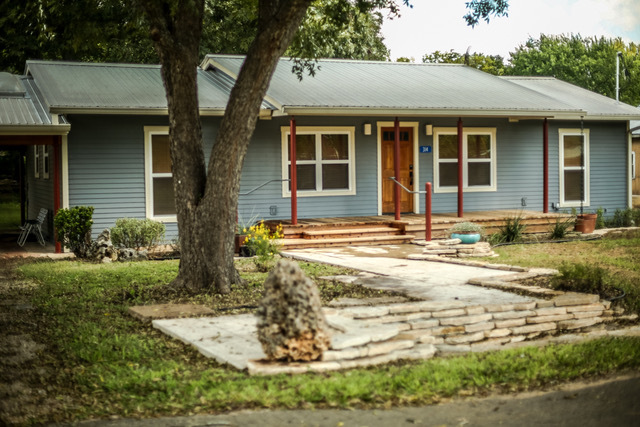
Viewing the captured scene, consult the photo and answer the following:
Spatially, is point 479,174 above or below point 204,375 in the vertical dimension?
above

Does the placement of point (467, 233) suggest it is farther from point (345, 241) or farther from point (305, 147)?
point (305, 147)

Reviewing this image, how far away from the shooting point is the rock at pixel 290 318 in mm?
6340

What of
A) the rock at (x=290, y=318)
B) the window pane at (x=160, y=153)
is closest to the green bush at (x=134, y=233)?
the window pane at (x=160, y=153)

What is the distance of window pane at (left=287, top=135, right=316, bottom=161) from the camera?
18.3 metres

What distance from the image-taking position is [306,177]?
18.5 m

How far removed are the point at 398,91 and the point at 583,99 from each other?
21.0 feet

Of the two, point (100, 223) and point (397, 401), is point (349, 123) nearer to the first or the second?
point (100, 223)

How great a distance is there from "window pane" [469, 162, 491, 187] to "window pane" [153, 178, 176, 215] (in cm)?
760

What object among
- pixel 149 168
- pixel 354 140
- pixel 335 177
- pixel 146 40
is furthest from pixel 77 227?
pixel 146 40

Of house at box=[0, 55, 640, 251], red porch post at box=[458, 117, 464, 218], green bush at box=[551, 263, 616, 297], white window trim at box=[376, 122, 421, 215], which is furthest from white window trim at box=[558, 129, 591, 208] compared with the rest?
green bush at box=[551, 263, 616, 297]

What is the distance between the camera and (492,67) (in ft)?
148

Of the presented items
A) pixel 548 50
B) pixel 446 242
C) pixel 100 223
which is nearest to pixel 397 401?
pixel 446 242

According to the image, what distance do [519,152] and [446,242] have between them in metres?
7.01

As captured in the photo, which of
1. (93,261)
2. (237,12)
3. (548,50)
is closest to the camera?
(93,261)
